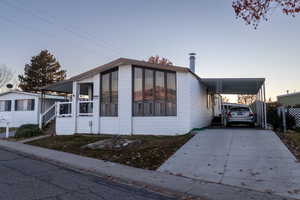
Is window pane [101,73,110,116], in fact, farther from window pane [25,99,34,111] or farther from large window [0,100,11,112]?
large window [0,100,11,112]

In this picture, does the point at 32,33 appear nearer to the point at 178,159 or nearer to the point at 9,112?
the point at 9,112

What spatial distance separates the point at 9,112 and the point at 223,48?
861 inches

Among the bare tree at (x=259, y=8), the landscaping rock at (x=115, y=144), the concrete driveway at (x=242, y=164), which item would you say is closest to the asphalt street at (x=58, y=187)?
the concrete driveway at (x=242, y=164)

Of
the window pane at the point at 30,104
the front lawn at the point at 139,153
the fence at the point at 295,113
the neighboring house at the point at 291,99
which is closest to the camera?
the front lawn at the point at 139,153

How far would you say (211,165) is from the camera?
21.1ft

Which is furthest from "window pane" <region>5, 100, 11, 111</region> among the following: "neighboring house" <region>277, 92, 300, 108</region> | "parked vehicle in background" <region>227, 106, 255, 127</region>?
"neighboring house" <region>277, 92, 300, 108</region>

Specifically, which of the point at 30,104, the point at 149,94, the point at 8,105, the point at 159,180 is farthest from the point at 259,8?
the point at 8,105

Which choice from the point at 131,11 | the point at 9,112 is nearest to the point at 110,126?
the point at 131,11

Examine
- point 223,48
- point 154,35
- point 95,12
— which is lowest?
point 223,48

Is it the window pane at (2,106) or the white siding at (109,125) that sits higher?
the window pane at (2,106)

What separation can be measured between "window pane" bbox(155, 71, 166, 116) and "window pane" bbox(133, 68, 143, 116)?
876mm

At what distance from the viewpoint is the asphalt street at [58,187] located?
4.33m

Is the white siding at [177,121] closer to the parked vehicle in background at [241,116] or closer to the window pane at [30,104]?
the parked vehicle in background at [241,116]

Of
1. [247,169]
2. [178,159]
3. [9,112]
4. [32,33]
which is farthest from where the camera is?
[9,112]
